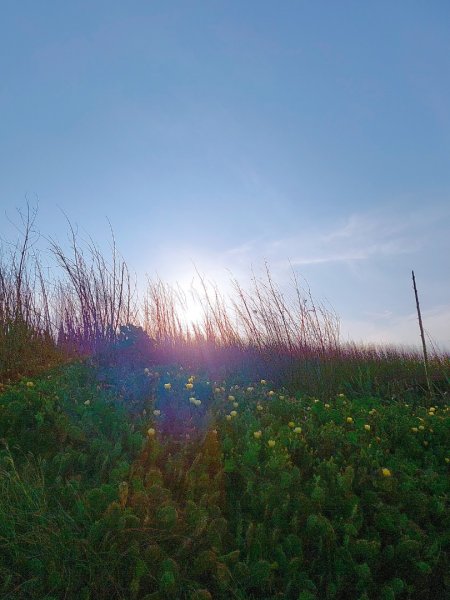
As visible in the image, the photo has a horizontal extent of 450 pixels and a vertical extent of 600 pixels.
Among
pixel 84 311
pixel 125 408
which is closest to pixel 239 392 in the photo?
pixel 125 408

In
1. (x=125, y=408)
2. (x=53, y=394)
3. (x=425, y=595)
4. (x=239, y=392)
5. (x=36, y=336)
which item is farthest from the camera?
(x=36, y=336)

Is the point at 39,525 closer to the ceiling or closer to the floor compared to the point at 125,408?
closer to the floor

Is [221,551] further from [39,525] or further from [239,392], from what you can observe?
[239,392]

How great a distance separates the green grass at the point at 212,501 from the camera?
2.52m

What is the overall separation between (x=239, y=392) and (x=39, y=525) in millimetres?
2568

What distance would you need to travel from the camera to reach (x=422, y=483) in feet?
11.5

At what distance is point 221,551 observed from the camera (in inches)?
106

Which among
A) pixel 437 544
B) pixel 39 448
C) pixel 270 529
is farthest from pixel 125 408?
pixel 437 544

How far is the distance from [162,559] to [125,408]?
167 centimetres

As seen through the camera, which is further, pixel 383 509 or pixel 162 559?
pixel 383 509

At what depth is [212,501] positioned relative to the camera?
296 cm

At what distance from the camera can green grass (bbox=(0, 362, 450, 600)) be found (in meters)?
2.52

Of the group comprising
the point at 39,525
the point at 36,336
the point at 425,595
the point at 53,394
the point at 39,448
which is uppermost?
the point at 36,336

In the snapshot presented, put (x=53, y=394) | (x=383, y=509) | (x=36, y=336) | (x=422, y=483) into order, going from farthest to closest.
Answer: (x=36, y=336) → (x=53, y=394) → (x=422, y=483) → (x=383, y=509)
